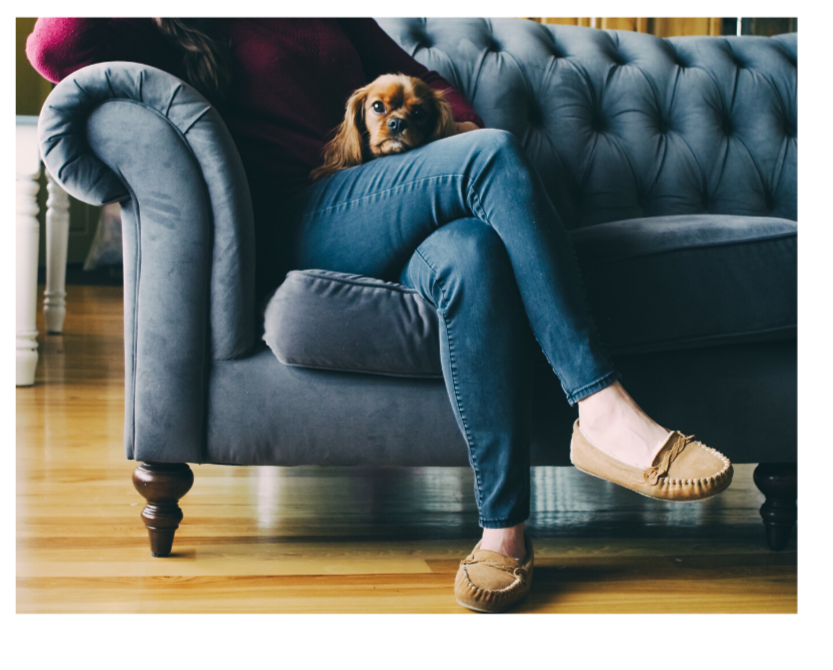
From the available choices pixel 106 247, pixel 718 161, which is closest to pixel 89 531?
pixel 718 161

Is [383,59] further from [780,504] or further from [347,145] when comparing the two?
[780,504]

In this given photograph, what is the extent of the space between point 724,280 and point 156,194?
765 millimetres

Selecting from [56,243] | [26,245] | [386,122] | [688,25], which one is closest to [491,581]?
[386,122]

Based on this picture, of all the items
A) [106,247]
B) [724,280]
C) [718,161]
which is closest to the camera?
[724,280]

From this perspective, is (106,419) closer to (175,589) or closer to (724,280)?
(175,589)

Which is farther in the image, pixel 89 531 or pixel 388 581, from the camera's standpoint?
pixel 89 531

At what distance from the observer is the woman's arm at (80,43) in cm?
90

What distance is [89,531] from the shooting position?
104cm

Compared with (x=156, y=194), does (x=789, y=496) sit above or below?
below

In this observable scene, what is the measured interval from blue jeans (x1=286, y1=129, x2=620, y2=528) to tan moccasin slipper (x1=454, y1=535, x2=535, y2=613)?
4cm

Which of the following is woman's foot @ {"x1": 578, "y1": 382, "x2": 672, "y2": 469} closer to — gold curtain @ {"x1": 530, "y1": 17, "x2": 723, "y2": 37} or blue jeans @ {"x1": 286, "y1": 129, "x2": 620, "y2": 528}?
blue jeans @ {"x1": 286, "y1": 129, "x2": 620, "y2": 528}

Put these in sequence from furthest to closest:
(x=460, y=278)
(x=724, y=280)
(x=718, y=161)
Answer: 1. (x=718, y=161)
2. (x=724, y=280)
3. (x=460, y=278)

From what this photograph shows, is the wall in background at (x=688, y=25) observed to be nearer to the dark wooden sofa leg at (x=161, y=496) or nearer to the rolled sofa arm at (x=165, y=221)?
the rolled sofa arm at (x=165, y=221)

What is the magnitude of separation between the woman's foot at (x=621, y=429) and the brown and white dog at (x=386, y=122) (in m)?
0.51
